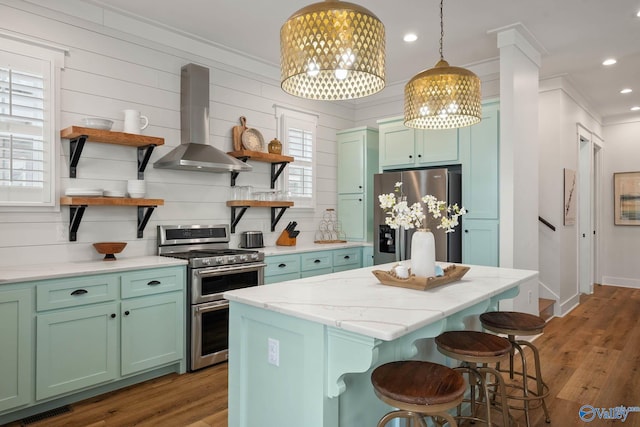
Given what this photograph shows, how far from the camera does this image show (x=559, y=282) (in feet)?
16.4

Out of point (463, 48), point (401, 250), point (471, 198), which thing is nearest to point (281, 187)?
point (401, 250)

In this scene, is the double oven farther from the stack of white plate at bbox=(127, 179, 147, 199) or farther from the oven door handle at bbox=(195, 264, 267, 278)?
the stack of white plate at bbox=(127, 179, 147, 199)

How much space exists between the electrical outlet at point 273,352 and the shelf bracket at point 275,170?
294 centimetres

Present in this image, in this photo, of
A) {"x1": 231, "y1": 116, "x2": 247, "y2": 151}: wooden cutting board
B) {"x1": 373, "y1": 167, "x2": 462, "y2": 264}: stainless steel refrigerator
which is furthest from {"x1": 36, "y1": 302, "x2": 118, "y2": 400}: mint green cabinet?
{"x1": 373, "y1": 167, "x2": 462, "y2": 264}: stainless steel refrigerator

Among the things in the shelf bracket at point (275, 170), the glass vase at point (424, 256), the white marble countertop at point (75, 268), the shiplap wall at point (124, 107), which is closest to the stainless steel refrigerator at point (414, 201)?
the shelf bracket at point (275, 170)

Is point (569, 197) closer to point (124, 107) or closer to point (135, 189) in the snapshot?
point (135, 189)

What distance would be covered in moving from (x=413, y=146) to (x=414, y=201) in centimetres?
69

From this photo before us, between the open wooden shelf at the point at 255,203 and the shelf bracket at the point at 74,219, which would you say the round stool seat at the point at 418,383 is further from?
the open wooden shelf at the point at 255,203

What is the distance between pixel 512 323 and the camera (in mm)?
2385

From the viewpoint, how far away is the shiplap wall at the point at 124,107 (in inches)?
119

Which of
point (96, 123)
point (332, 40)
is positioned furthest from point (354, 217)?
point (332, 40)

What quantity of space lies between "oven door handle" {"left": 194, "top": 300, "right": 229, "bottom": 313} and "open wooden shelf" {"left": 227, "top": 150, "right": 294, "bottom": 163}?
1.48 meters

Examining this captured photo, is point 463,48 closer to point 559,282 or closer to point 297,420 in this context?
point 559,282

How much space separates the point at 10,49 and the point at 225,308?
2.41m
